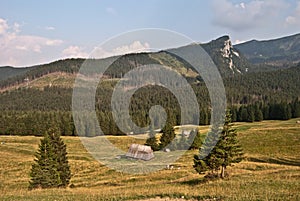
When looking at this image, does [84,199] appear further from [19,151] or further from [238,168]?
[19,151]

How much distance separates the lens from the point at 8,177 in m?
51.6

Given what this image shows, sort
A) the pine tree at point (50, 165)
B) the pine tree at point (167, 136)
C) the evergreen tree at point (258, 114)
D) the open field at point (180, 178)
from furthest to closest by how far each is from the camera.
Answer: the evergreen tree at point (258, 114) → the pine tree at point (167, 136) → the pine tree at point (50, 165) → the open field at point (180, 178)

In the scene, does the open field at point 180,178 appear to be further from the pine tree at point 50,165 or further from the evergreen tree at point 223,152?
the pine tree at point 50,165

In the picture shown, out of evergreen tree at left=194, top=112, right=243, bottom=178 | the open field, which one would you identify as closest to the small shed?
the open field

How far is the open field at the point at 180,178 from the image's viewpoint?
21266mm

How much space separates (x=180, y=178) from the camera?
3847cm

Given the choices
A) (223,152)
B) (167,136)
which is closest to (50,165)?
(223,152)

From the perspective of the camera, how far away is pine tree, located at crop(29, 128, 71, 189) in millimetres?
33156

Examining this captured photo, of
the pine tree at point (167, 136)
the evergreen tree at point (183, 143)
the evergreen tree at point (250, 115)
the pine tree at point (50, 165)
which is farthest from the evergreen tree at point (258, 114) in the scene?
the pine tree at point (50, 165)

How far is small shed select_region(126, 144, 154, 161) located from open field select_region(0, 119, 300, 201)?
6.92 metres

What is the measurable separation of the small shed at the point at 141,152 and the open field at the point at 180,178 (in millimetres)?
6916

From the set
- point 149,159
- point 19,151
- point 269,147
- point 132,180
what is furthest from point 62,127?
point 132,180

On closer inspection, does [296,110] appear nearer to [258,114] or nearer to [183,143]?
[258,114]

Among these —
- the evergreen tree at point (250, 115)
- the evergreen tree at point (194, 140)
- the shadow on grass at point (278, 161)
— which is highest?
the evergreen tree at point (250, 115)
